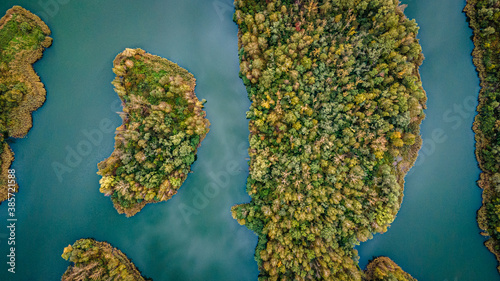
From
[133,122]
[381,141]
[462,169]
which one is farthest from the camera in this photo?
[462,169]

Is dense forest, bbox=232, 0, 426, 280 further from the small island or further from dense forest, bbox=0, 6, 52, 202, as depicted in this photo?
dense forest, bbox=0, 6, 52, 202

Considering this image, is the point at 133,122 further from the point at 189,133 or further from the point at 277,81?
the point at 277,81

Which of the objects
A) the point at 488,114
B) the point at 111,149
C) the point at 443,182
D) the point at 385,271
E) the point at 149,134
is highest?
the point at 488,114

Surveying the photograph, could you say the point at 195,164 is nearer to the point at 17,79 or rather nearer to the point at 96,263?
the point at 96,263

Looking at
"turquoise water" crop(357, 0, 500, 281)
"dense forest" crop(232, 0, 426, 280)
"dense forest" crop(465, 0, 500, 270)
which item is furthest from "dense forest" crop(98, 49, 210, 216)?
"dense forest" crop(465, 0, 500, 270)

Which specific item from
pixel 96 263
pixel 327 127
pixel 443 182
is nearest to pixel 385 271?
pixel 443 182

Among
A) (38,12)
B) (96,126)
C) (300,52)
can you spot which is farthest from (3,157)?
(300,52)

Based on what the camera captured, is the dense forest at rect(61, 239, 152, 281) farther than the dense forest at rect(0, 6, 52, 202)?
No
